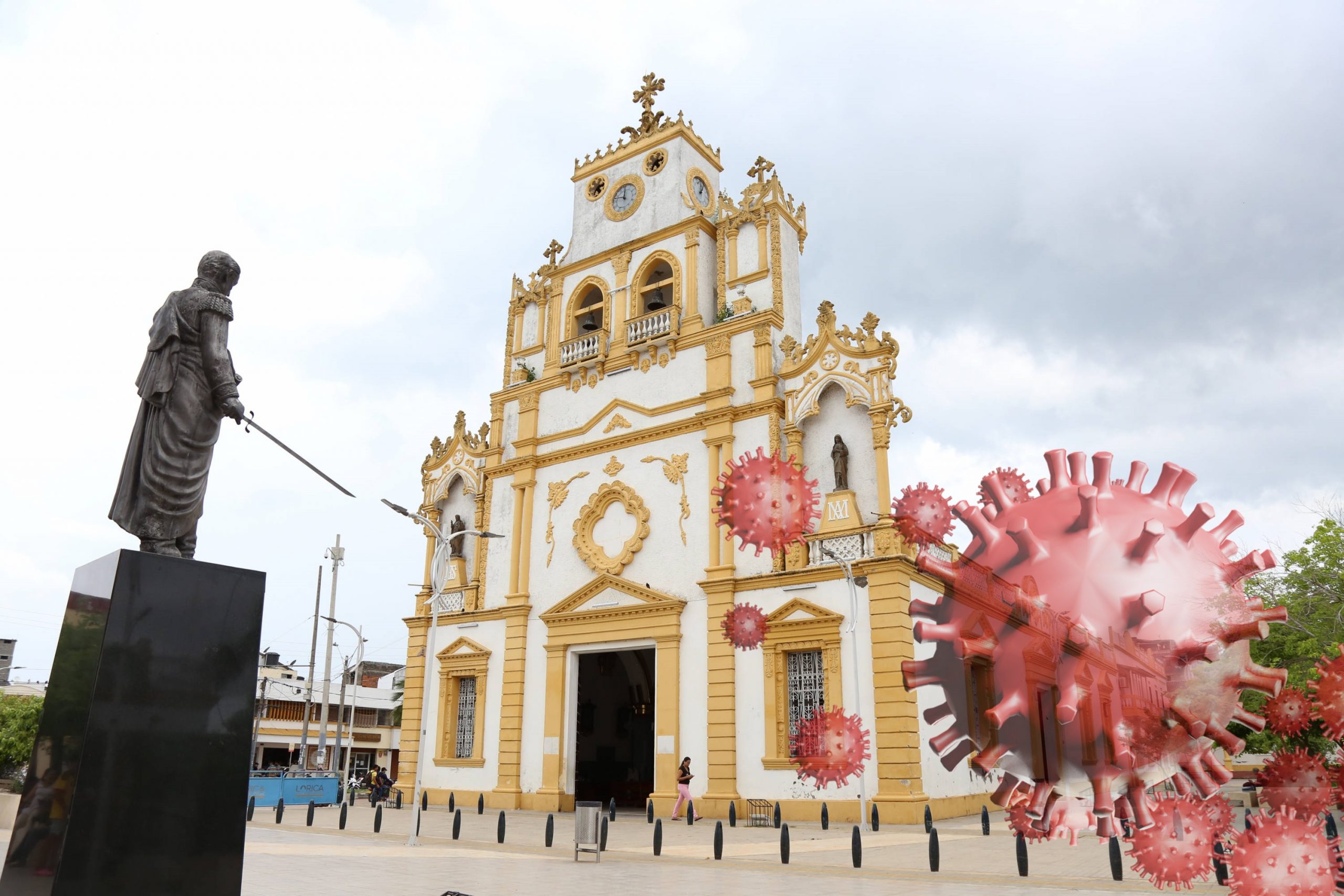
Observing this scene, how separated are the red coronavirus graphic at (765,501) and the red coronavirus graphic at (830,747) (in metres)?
5.22

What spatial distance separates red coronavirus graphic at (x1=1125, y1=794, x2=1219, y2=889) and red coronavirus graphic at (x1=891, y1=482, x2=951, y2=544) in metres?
5.64

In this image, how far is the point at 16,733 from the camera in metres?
34.6

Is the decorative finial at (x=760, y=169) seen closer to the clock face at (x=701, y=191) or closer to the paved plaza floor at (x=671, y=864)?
the clock face at (x=701, y=191)

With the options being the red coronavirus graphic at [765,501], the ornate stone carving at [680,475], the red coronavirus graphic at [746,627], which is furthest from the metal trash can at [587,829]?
the ornate stone carving at [680,475]

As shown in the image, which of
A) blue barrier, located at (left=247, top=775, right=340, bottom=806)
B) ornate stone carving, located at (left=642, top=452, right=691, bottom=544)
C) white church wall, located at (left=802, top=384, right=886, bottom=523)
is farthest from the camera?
blue barrier, located at (left=247, top=775, right=340, bottom=806)

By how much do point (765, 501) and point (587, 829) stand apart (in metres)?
6.84

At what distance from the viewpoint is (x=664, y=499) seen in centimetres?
2712

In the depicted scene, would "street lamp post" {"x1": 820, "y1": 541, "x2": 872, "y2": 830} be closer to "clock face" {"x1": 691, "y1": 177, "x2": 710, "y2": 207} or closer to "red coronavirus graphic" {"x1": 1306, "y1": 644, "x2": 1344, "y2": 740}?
"clock face" {"x1": 691, "y1": 177, "x2": 710, "y2": 207}

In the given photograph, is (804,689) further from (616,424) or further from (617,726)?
(617,726)

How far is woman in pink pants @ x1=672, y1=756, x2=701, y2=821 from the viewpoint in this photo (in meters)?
22.8

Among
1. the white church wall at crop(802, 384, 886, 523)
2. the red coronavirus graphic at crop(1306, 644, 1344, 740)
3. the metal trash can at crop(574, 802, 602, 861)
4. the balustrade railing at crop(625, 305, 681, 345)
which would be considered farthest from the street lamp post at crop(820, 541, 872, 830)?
the red coronavirus graphic at crop(1306, 644, 1344, 740)

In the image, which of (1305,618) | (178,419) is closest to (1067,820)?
Answer: (178,419)

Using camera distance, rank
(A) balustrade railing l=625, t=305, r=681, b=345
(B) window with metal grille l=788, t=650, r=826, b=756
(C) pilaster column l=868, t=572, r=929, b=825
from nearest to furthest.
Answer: (C) pilaster column l=868, t=572, r=929, b=825 → (B) window with metal grille l=788, t=650, r=826, b=756 → (A) balustrade railing l=625, t=305, r=681, b=345

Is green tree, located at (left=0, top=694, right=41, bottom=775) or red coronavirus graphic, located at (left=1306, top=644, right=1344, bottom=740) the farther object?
green tree, located at (left=0, top=694, right=41, bottom=775)
